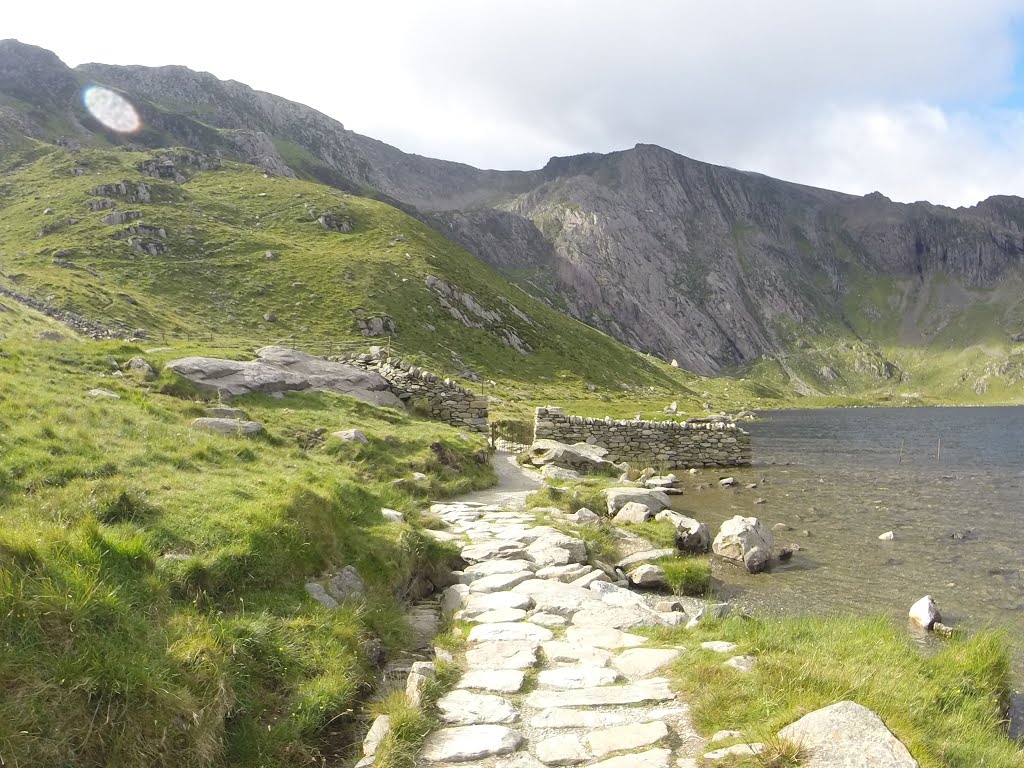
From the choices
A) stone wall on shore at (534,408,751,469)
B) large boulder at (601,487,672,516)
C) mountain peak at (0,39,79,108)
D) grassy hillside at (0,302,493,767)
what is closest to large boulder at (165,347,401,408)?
grassy hillside at (0,302,493,767)

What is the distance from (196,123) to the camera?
615ft

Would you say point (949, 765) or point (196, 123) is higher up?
point (196, 123)

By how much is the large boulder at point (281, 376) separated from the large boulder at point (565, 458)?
7.32 m

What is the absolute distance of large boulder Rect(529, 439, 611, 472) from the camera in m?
27.0

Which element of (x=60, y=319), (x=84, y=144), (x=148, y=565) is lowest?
(x=148, y=565)

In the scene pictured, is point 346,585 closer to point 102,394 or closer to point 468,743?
point 468,743

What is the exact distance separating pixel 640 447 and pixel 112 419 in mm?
29571

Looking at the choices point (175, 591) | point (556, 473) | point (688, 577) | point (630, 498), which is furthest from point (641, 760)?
point (556, 473)

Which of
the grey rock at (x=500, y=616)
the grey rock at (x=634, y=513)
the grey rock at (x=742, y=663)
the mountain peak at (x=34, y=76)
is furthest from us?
the mountain peak at (x=34, y=76)

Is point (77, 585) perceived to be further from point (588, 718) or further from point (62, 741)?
point (588, 718)

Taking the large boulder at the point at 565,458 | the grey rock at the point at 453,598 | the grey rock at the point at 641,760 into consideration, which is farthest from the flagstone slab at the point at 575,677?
the large boulder at the point at 565,458

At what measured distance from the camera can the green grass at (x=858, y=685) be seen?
5598 millimetres

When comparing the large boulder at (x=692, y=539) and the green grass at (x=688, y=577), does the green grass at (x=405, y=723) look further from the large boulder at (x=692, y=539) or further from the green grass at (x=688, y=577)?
the large boulder at (x=692, y=539)

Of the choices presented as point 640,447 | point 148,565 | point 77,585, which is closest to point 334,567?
point 148,565
